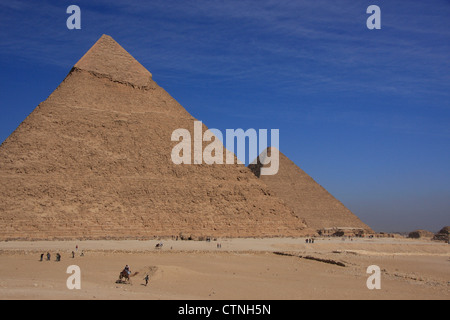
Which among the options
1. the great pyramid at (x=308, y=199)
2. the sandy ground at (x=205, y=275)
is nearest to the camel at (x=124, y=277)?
the sandy ground at (x=205, y=275)

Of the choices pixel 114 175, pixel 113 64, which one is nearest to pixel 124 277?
pixel 114 175

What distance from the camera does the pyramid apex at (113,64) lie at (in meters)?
44.8

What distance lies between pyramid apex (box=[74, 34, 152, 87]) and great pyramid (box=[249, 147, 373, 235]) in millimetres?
27287

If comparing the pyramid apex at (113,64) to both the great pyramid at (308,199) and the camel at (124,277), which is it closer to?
the great pyramid at (308,199)

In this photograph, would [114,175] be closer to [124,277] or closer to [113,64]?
[113,64]

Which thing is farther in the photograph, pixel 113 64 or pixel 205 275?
pixel 113 64

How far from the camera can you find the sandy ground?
42.0ft

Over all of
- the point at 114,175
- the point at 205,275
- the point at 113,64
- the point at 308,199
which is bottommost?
the point at 205,275

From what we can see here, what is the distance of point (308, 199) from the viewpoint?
2709 inches

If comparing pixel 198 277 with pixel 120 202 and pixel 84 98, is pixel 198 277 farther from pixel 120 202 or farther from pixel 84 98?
pixel 84 98

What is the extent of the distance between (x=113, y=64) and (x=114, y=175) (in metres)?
12.7
